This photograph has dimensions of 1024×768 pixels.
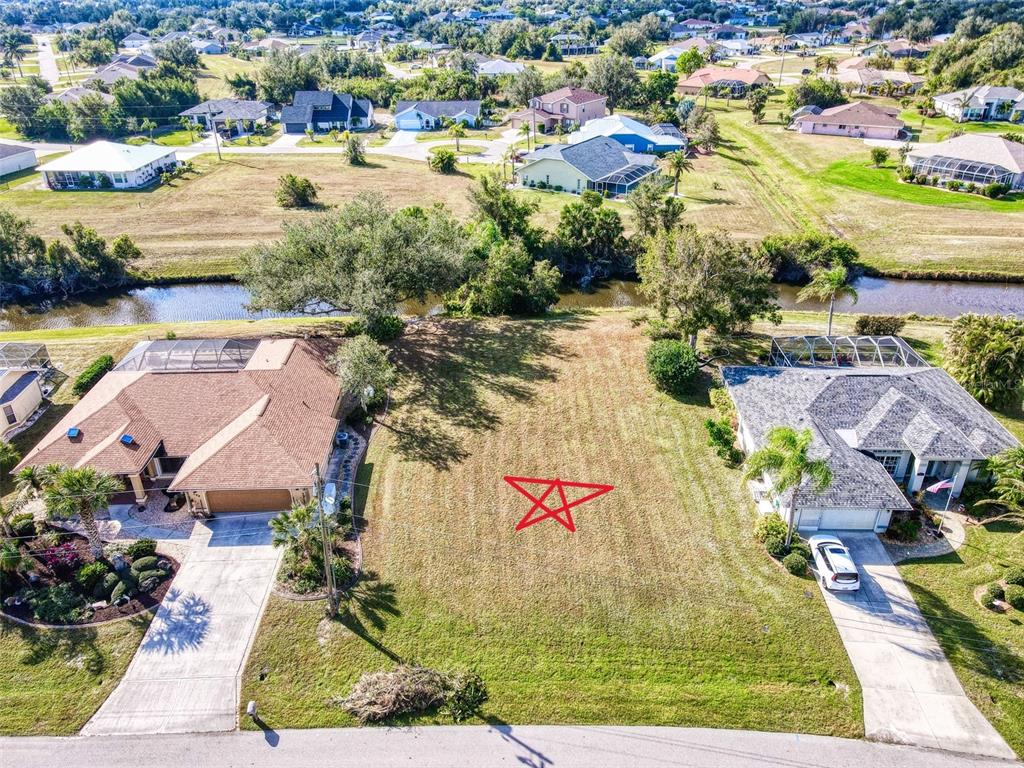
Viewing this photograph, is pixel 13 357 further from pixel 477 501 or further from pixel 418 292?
pixel 477 501

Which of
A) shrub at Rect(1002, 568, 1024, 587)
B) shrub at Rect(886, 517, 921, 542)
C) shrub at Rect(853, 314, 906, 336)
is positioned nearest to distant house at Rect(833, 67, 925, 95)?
shrub at Rect(853, 314, 906, 336)

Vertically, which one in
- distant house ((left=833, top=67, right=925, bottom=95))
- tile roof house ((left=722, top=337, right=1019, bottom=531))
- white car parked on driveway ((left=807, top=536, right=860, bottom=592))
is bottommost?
white car parked on driveway ((left=807, top=536, right=860, bottom=592))

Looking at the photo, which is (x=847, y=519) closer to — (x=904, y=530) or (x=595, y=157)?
(x=904, y=530)

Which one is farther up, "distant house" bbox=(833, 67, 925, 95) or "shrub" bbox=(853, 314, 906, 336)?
"distant house" bbox=(833, 67, 925, 95)

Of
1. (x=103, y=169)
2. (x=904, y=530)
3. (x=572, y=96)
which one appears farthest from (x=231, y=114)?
(x=904, y=530)

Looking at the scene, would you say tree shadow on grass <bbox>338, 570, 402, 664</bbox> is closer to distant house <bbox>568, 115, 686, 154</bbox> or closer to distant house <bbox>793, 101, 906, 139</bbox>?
distant house <bbox>568, 115, 686, 154</bbox>

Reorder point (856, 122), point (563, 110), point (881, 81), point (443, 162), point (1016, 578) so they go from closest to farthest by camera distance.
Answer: point (1016, 578) < point (443, 162) < point (856, 122) < point (563, 110) < point (881, 81)

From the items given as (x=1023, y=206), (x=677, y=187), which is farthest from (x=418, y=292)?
(x=1023, y=206)
